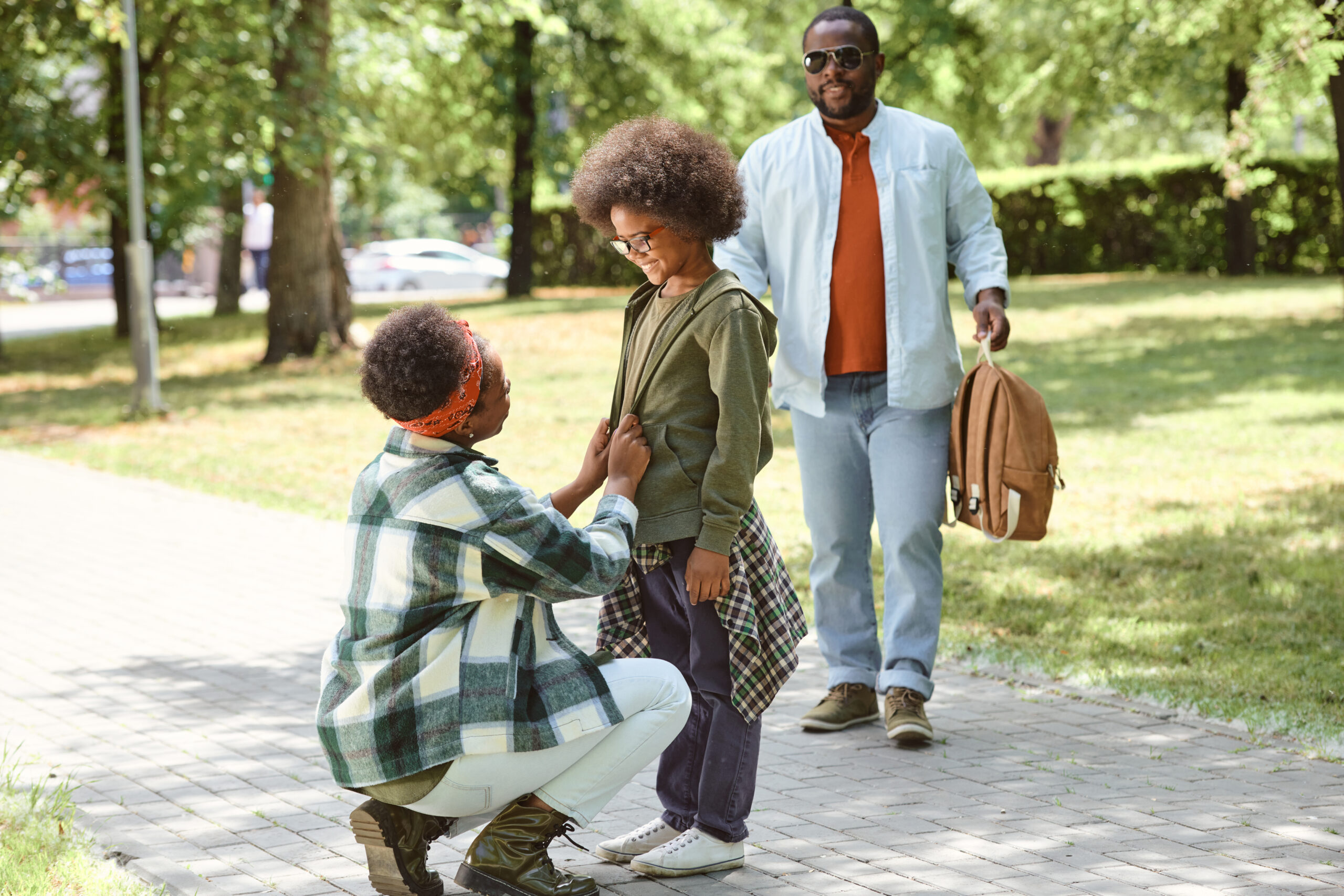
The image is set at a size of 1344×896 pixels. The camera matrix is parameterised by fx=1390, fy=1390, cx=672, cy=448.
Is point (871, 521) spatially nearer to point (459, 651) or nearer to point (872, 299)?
point (872, 299)

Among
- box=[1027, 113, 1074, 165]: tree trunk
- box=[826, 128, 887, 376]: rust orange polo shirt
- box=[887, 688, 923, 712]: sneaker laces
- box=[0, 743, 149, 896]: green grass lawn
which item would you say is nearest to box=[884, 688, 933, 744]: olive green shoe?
box=[887, 688, 923, 712]: sneaker laces

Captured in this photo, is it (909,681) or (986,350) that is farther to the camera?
(909,681)

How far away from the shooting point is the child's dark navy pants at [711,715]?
11.2ft

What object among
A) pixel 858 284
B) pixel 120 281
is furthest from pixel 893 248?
pixel 120 281

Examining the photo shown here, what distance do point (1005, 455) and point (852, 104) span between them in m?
1.19

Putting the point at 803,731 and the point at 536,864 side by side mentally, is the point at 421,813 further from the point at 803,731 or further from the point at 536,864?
the point at 803,731

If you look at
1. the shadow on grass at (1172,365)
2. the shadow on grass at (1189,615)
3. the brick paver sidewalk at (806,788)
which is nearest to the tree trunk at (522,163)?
the shadow on grass at (1172,365)

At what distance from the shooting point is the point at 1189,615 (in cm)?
603

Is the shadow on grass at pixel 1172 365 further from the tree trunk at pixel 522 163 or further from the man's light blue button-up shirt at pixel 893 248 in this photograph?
the tree trunk at pixel 522 163

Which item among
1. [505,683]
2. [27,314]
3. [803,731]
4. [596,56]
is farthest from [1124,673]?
[27,314]

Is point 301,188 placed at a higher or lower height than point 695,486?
higher

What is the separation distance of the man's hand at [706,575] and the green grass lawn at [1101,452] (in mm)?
2229

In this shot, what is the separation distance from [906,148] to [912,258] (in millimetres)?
357

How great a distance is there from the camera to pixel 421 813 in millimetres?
3021
